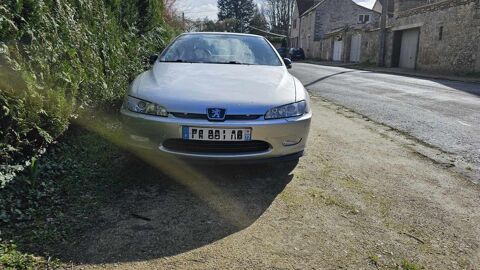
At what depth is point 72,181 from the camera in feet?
11.8

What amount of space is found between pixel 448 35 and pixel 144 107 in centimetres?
2405

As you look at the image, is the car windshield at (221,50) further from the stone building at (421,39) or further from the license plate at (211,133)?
the stone building at (421,39)

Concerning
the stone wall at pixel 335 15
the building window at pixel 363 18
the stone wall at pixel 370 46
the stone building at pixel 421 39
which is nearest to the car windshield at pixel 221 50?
the stone building at pixel 421 39

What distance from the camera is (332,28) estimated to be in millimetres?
54031

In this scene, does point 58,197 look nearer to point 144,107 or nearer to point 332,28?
point 144,107

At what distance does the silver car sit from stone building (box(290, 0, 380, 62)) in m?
34.6

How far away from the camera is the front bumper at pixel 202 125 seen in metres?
3.56

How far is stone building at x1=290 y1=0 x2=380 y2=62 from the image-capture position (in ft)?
130

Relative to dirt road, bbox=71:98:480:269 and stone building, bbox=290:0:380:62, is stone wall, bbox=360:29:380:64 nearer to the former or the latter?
stone building, bbox=290:0:380:62

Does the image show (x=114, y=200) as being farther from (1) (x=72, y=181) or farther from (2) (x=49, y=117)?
(2) (x=49, y=117)

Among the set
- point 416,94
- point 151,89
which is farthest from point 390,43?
point 151,89

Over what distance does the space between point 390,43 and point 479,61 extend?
32.7 feet

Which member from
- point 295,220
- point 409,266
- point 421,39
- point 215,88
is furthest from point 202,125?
point 421,39

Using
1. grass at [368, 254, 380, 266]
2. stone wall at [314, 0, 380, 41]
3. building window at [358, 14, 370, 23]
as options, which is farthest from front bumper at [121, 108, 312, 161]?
building window at [358, 14, 370, 23]
